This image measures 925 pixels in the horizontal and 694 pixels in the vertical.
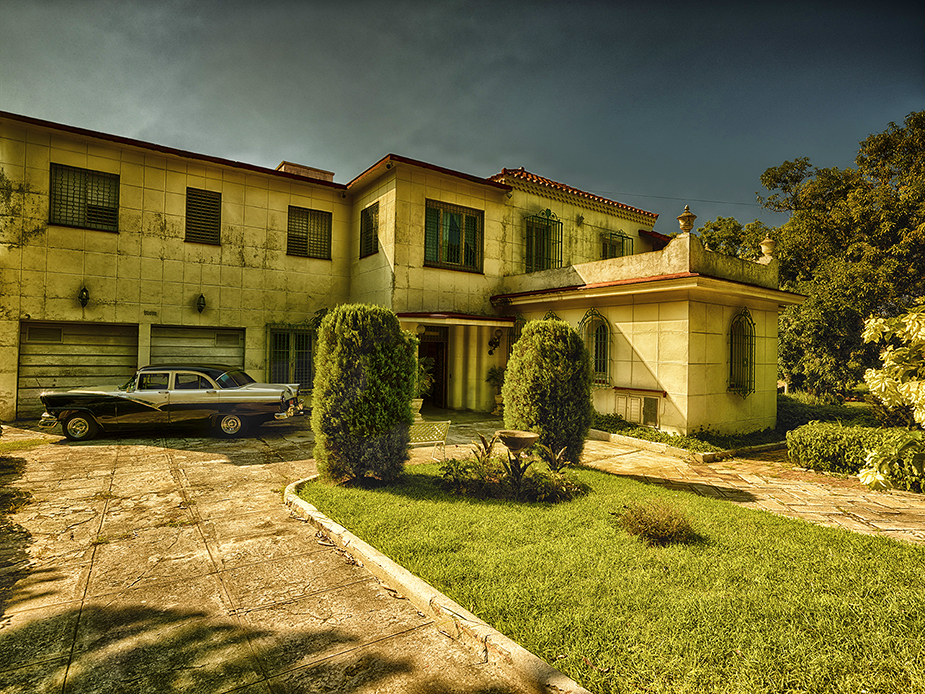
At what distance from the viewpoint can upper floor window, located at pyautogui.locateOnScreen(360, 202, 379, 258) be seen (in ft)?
49.0

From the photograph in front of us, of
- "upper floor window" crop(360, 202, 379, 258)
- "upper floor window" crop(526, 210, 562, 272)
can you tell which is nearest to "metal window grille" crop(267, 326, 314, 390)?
"upper floor window" crop(360, 202, 379, 258)

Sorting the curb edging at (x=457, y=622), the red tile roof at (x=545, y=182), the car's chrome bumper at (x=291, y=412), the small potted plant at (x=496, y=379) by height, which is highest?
the red tile roof at (x=545, y=182)

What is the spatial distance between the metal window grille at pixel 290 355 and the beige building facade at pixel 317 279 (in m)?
0.05

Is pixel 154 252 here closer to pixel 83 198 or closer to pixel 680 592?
pixel 83 198

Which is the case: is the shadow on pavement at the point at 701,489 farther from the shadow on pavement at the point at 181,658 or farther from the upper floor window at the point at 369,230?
the upper floor window at the point at 369,230

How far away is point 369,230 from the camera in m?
15.4

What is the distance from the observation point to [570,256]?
18188 mm

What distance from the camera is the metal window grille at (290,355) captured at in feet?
49.9

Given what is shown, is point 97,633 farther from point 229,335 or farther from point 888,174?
point 888,174

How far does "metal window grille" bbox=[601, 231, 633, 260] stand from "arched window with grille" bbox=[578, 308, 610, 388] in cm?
750

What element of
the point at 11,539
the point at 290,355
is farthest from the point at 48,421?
the point at 290,355

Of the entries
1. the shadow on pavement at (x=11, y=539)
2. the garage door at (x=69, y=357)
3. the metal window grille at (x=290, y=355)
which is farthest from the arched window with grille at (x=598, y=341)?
the garage door at (x=69, y=357)

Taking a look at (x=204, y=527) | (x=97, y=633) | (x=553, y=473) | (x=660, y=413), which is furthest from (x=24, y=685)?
(x=660, y=413)

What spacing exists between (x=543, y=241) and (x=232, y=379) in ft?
38.1
